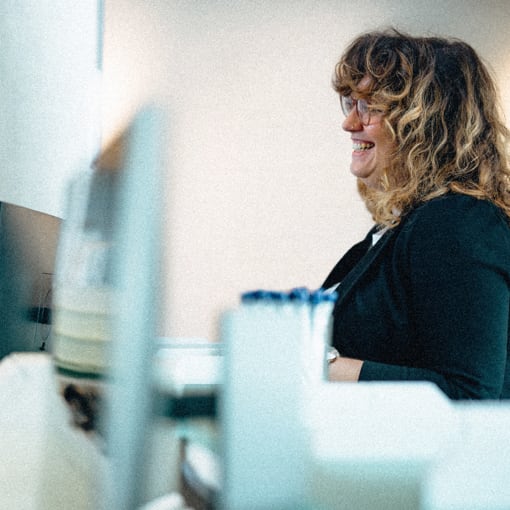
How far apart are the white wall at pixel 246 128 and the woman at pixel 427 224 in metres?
1.20

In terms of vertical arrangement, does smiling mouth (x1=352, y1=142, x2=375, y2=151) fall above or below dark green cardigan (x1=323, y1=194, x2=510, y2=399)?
above

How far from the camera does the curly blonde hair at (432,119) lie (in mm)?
1171

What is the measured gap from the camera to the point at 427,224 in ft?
3.38

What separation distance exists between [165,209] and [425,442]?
0.73 ft

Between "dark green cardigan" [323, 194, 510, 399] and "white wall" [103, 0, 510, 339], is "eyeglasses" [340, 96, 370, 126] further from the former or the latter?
"white wall" [103, 0, 510, 339]

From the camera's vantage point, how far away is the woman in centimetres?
92

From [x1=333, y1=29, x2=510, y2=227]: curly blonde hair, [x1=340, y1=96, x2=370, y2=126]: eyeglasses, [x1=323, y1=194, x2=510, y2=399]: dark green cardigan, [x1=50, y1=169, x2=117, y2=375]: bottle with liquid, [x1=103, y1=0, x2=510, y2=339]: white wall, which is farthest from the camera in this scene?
[x1=103, y1=0, x2=510, y2=339]: white wall

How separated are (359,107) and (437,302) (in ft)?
1.83

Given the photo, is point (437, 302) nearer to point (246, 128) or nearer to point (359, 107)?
point (359, 107)

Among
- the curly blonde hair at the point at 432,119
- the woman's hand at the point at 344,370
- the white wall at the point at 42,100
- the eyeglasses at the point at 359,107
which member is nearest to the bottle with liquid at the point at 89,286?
the woman's hand at the point at 344,370

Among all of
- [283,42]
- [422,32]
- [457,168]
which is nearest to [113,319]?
[457,168]

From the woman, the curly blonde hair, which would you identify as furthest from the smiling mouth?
the curly blonde hair

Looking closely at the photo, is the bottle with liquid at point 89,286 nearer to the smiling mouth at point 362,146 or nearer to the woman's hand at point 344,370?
the woman's hand at point 344,370

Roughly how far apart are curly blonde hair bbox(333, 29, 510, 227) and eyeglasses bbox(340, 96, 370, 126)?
0.16 ft
